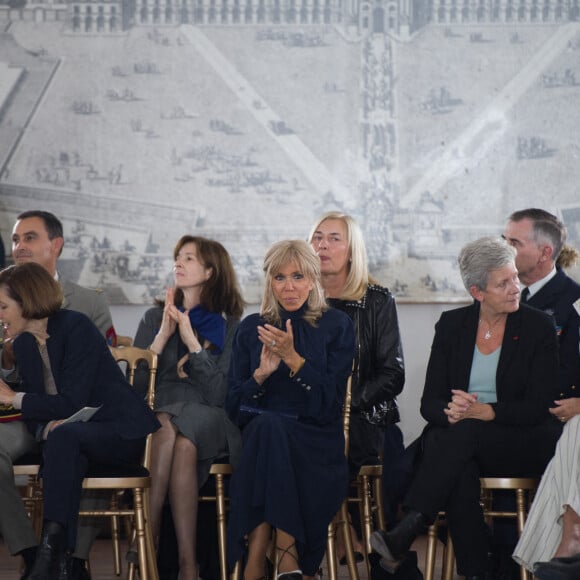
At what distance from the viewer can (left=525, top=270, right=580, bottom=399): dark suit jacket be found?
12.3ft

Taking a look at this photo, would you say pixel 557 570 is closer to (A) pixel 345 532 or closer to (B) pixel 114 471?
(A) pixel 345 532

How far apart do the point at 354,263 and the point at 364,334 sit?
311 mm

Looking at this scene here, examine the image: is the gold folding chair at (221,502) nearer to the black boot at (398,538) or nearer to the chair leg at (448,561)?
the black boot at (398,538)

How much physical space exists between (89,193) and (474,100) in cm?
188

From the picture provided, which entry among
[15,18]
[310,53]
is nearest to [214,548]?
[310,53]

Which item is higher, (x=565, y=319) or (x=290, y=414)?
(x=565, y=319)

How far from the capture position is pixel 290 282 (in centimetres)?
361

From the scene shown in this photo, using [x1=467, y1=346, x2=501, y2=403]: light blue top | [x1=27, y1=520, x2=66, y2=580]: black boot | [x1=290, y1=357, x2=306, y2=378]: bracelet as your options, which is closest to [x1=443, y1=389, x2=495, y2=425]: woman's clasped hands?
[x1=467, y1=346, x2=501, y2=403]: light blue top

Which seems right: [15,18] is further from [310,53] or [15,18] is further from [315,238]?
[315,238]

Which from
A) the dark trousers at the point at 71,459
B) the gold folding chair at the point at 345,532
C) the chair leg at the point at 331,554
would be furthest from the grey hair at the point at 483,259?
the dark trousers at the point at 71,459

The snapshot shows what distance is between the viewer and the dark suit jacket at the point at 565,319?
3.75m

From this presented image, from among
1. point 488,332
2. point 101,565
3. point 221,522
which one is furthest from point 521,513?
point 101,565

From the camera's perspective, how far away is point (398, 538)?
3.25m

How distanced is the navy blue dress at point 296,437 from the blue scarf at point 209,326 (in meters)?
0.37
